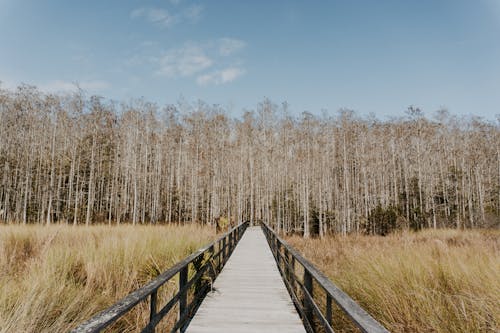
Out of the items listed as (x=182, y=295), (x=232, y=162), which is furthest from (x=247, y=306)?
(x=232, y=162)

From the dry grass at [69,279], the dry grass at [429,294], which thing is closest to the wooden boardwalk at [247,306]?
the dry grass at [69,279]

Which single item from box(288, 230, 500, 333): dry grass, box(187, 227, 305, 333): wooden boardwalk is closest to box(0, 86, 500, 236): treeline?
box(187, 227, 305, 333): wooden boardwalk

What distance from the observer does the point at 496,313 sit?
9.68 feet

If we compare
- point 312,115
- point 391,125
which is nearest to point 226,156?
point 312,115

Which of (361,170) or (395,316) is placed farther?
(361,170)

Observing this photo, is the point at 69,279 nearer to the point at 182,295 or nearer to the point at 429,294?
the point at 182,295

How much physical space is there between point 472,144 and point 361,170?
1807cm

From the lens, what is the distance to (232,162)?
3603 centimetres

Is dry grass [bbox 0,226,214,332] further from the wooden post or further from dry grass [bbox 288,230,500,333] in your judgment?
dry grass [bbox 288,230,500,333]

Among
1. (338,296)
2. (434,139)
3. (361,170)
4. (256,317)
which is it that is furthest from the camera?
(434,139)

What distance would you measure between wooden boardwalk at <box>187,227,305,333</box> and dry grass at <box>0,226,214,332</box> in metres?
0.87

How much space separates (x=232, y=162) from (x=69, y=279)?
103 ft

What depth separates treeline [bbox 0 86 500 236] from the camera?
2862 cm

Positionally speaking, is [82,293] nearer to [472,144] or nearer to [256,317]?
[256,317]
